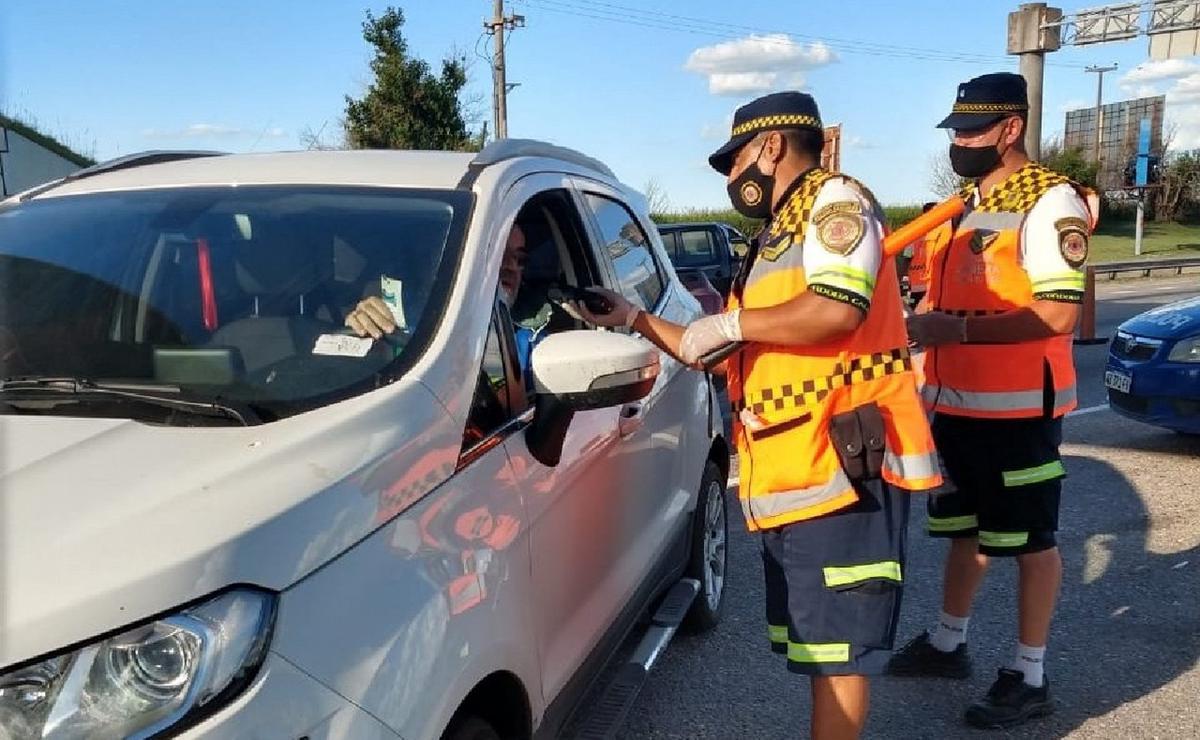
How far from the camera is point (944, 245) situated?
3.54 m

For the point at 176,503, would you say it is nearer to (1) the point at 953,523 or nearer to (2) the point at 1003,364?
(2) the point at 1003,364

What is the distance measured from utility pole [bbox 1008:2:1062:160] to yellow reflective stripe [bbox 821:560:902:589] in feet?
98.1

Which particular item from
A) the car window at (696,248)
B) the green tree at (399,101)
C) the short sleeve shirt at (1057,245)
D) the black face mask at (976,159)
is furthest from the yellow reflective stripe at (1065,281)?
the green tree at (399,101)

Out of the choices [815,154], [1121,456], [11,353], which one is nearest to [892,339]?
[815,154]

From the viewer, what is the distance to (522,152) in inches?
117

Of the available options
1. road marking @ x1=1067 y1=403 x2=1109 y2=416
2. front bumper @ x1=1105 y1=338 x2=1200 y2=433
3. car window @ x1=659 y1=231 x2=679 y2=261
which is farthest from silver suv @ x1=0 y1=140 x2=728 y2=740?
car window @ x1=659 y1=231 x2=679 y2=261

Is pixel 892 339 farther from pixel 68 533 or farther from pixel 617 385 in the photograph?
pixel 68 533

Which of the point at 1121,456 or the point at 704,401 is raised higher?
the point at 704,401

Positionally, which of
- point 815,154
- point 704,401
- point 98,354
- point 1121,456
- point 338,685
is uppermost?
point 815,154

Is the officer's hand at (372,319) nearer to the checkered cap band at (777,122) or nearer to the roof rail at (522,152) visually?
the roof rail at (522,152)

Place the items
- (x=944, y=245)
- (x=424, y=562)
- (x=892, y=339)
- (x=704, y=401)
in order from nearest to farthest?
1. (x=424, y=562)
2. (x=892, y=339)
3. (x=944, y=245)
4. (x=704, y=401)

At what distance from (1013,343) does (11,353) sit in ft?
9.08

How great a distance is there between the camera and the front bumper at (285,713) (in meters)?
1.39

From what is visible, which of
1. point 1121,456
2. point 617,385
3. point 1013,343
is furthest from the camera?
point 1121,456
